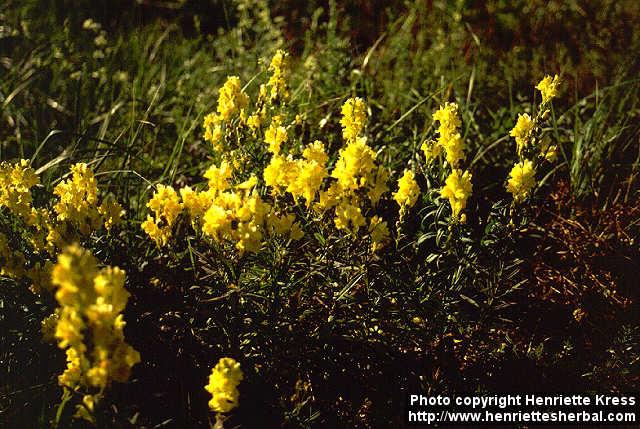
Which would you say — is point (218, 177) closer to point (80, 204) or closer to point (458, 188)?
point (80, 204)

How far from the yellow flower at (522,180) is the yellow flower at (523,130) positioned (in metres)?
0.11

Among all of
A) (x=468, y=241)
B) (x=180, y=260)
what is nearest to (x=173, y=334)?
(x=180, y=260)

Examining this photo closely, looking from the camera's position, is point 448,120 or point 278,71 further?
point 278,71

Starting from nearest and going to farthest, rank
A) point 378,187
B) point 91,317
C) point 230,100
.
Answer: point 91,317 < point 378,187 < point 230,100

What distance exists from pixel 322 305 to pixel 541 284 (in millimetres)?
1054

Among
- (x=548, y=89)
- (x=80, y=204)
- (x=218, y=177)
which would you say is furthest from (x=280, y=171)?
(x=548, y=89)

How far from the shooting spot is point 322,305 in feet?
8.30

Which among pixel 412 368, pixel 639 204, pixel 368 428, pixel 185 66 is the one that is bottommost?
pixel 368 428

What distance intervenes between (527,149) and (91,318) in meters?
1.63

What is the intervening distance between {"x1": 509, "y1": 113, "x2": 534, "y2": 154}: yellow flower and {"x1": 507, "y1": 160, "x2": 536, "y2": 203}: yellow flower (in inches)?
4.3

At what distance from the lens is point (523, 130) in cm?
230

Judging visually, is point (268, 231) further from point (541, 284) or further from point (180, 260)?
point (541, 284)

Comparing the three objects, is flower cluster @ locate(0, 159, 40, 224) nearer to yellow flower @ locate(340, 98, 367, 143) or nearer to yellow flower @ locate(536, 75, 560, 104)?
yellow flower @ locate(340, 98, 367, 143)

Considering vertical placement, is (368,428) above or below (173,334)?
below
